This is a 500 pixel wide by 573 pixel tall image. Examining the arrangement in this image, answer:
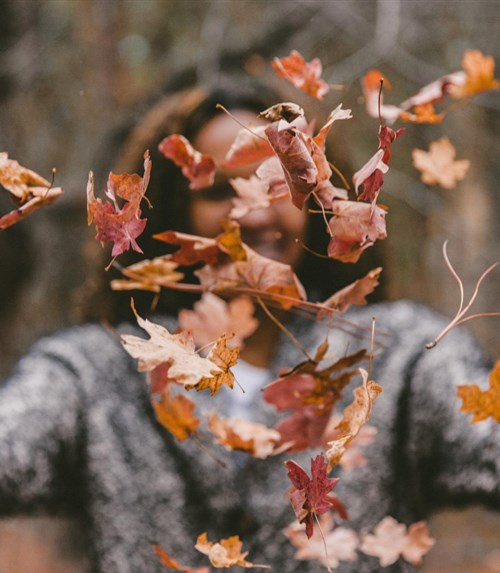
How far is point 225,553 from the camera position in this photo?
36 centimetres

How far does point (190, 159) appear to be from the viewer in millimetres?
395

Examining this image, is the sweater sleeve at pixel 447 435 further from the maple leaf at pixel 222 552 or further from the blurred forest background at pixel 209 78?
the blurred forest background at pixel 209 78

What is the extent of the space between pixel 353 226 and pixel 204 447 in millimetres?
450

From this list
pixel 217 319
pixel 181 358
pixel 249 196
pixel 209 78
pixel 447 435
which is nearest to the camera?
pixel 181 358

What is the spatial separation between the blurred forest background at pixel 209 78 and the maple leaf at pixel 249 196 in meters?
0.94

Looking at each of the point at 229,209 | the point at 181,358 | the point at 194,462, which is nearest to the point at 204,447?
the point at 194,462

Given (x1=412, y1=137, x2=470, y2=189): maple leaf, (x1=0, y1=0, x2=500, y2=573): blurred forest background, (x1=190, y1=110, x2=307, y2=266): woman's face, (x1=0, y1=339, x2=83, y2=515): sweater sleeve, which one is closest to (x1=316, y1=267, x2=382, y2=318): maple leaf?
(x1=412, y1=137, x2=470, y2=189): maple leaf

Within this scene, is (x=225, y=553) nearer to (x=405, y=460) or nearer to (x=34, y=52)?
(x=405, y=460)

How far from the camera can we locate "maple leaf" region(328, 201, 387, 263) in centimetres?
31

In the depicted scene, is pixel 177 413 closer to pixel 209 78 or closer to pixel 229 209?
pixel 229 209

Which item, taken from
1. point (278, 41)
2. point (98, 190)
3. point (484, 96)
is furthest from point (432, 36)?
point (98, 190)

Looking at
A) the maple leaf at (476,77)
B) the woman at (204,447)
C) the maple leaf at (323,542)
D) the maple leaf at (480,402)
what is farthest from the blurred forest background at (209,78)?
the maple leaf at (480,402)

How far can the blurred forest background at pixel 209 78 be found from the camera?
1345 millimetres

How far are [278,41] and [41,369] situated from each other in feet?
2.68
